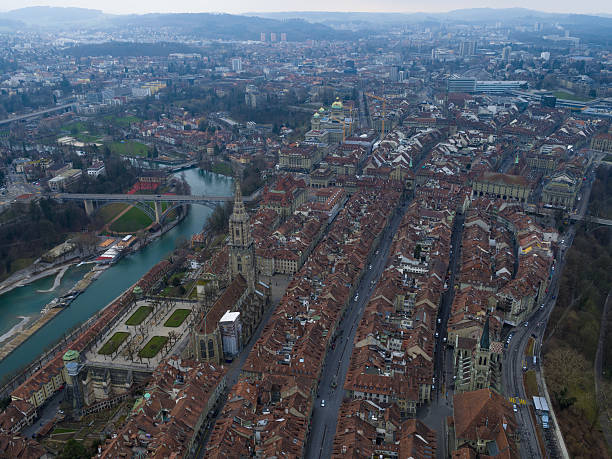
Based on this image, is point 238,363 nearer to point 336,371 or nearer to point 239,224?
point 336,371

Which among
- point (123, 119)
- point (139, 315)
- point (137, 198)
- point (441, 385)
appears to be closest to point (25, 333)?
point (139, 315)

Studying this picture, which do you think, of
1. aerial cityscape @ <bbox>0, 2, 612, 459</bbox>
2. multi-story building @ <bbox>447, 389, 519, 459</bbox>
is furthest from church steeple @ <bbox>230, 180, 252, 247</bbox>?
multi-story building @ <bbox>447, 389, 519, 459</bbox>

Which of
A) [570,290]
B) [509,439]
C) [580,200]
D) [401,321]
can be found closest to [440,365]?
[401,321]

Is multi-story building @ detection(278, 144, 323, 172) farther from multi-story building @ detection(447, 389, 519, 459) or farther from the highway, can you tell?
multi-story building @ detection(447, 389, 519, 459)

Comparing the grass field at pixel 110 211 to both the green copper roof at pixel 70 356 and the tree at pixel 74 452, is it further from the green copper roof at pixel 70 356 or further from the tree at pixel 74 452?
the tree at pixel 74 452

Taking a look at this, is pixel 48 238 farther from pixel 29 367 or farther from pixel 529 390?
pixel 529 390
